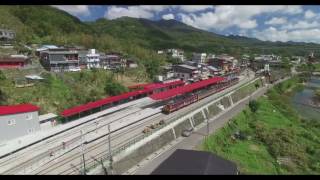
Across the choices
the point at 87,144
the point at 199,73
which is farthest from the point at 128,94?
the point at 199,73

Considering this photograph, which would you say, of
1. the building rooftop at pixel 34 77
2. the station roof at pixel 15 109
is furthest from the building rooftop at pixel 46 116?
the building rooftop at pixel 34 77

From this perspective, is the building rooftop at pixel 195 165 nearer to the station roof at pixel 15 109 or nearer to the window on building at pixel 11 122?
the station roof at pixel 15 109

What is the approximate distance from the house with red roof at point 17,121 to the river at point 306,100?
32189 millimetres

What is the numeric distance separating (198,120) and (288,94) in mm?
32894

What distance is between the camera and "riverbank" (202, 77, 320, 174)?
70.1 ft

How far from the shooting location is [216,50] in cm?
11956

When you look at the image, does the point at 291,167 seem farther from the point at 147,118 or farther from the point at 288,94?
→ the point at 288,94

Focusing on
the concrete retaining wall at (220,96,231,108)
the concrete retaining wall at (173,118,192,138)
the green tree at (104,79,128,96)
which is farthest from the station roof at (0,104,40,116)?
the concrete retaining wall at (220,96,231,108)

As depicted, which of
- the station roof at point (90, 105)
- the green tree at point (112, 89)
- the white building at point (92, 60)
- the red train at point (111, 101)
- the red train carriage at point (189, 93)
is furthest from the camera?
the white building at point (92, 60)

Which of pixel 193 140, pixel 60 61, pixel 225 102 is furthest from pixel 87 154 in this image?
pixel 60 61

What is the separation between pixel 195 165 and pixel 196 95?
2213 centimetres

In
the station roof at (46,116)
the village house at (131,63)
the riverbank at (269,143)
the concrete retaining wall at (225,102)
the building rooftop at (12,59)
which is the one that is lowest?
the riverbank at (269,143)

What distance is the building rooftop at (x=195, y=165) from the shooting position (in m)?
13.6

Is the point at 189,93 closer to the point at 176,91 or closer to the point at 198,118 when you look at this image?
the point at 176,91
